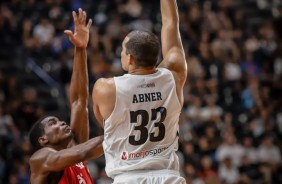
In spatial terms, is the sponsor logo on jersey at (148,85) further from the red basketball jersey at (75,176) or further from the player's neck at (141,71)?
the red basketball jersey at (75,176)

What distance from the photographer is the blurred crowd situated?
14.5 meters

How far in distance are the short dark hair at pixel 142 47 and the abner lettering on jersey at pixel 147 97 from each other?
0.89 ft

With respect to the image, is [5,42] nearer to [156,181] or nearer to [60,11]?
[60,11]

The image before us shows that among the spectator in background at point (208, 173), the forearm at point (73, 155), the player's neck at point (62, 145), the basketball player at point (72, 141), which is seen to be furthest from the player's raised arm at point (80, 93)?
the spectator in background at point (208, 173)

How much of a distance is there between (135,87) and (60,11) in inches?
513

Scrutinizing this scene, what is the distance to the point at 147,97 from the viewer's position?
5.35 meters

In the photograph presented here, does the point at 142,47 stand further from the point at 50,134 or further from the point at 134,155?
the point at 50,134

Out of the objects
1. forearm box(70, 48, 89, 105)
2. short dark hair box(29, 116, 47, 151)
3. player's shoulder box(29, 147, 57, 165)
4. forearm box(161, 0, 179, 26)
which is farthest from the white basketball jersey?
forearm box(70, 48, 89, 105)

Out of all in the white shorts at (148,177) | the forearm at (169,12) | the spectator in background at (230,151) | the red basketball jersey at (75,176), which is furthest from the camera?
the spectator in background at (230,151)

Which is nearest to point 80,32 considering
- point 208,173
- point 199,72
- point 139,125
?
point 139,125

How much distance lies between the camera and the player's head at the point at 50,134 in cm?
663

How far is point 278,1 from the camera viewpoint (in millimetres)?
20156

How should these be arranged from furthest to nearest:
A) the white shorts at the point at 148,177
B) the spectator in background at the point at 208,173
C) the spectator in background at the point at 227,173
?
the spectator in background at the point at 227,173 < the spectator in background at the point at 208,173 < the white shorts at the point at 148,177

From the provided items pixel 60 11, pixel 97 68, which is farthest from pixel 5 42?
pixel 97 68
